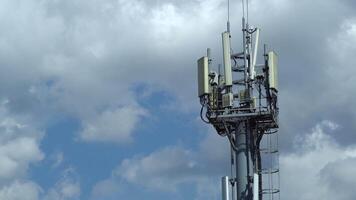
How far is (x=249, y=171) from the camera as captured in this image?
6856 centimetres

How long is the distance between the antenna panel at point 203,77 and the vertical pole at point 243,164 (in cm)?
444

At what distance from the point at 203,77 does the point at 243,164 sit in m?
8.73

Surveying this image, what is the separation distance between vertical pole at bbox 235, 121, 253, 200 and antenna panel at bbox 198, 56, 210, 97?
4.44m

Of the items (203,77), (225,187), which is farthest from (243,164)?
(203,77)

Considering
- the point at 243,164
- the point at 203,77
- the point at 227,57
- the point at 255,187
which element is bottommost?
the point at 255,187

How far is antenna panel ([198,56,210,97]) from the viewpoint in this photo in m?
70.1

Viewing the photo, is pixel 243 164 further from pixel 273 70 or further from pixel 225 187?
pixel 273 70

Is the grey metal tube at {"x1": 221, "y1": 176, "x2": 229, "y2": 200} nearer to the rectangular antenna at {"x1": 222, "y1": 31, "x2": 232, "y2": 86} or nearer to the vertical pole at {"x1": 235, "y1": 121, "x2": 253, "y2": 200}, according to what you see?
the vertical pole at {"x1": 235, "y1": 121, "x2": 253, "y2": 200}

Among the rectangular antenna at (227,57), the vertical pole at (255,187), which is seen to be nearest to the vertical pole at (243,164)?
the vertical pole at (255,187)

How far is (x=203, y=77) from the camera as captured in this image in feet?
231

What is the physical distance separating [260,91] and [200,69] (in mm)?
5846

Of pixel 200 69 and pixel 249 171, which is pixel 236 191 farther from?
pixel 200 69

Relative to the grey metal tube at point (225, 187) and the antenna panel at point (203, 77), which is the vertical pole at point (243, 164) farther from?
the antenna panel at point (203, 77)

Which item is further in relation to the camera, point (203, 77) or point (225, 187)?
point (203, 77)
